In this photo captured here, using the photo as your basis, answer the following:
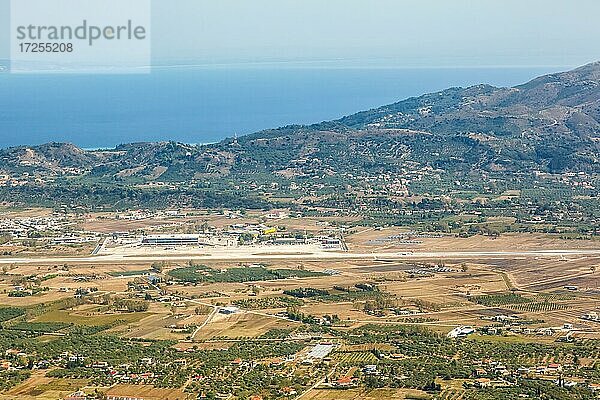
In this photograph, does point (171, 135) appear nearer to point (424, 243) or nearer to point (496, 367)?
point (424, 243)

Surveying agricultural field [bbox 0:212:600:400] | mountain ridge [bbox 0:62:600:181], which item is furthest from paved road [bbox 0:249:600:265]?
mountain ridge [bbox 0:62:600:181]

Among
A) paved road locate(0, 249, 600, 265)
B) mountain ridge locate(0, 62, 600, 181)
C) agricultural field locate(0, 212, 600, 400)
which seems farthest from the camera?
mountain ridge locate(0, 62, 600, 181)

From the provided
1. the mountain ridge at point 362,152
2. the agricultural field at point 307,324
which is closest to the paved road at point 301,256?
the agricultural field at point 307,324

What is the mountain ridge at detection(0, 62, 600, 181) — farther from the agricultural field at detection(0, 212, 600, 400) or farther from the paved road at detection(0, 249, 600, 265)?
the paved road at detection(0, 249, 600, 265)

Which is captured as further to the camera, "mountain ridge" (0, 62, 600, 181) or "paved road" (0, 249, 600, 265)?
"mountain ridge" (0, 62, 600, 181)

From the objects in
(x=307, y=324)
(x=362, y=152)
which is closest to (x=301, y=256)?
(x=307, y=324)

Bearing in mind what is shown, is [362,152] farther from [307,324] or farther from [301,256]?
[307,324]

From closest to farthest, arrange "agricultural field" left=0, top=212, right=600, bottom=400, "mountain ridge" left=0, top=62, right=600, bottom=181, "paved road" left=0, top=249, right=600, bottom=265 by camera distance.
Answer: "agricultural field" left=0, top=212, right=600, bottom=400, "paved road" left=0, top=249, right=600, bottom=265, "mountain ridge" left=0, top=62, right=600, bottom=181

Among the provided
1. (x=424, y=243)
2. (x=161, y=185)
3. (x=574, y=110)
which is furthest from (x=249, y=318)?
(x=574, y=110)

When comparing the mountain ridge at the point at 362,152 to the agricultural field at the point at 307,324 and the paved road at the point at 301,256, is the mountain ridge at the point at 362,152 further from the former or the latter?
the paved road at the point at 301,256
